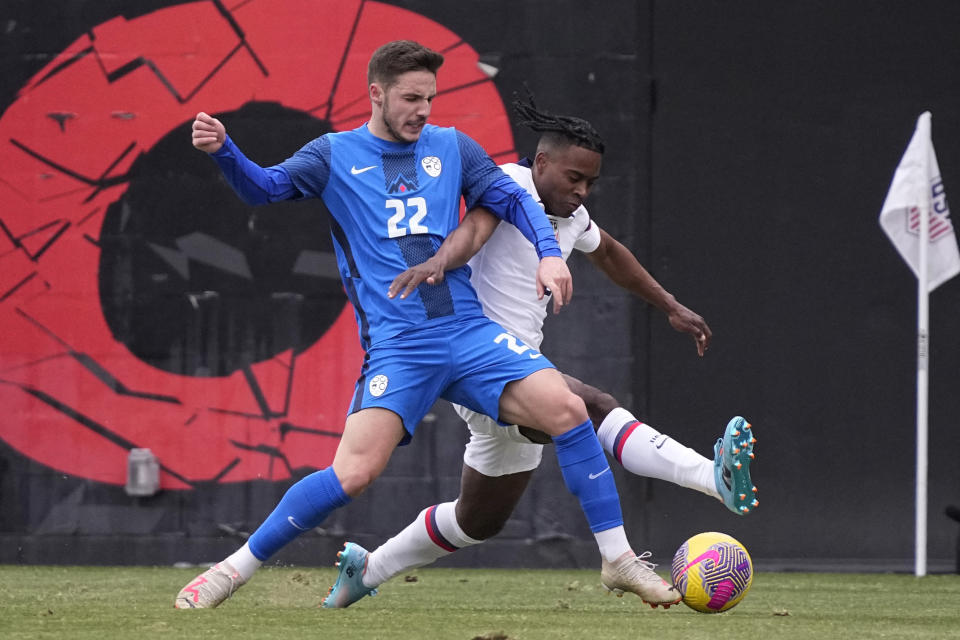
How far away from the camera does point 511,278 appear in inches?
200

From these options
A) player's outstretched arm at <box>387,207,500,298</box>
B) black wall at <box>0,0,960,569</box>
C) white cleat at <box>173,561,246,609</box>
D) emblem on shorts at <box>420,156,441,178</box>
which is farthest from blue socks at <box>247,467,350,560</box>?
Answer: black wall at <box>0,0,960,569</box>

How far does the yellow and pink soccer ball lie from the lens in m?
4.46

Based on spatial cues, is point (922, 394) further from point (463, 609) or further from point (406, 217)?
point (406, 217)

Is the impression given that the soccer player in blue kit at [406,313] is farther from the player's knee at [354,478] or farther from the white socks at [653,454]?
the white socks at [653,454]

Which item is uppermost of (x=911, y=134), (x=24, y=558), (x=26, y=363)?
(x=911, y=134)

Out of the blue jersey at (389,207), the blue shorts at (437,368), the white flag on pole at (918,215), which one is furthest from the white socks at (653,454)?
the white flag on pole at (918,215)

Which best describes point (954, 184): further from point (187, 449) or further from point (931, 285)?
point (187, 449)

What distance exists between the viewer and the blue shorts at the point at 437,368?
451cm

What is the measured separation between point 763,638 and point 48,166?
560cm

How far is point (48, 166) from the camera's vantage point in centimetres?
810

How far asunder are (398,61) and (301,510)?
1.49 metres

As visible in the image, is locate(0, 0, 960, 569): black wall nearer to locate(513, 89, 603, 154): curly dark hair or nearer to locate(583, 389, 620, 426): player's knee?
locate(583, 389, 620, 426): player's knee

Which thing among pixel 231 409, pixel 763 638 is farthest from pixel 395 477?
pixel 763 638

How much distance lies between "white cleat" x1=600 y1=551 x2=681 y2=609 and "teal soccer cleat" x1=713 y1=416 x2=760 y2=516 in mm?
389
